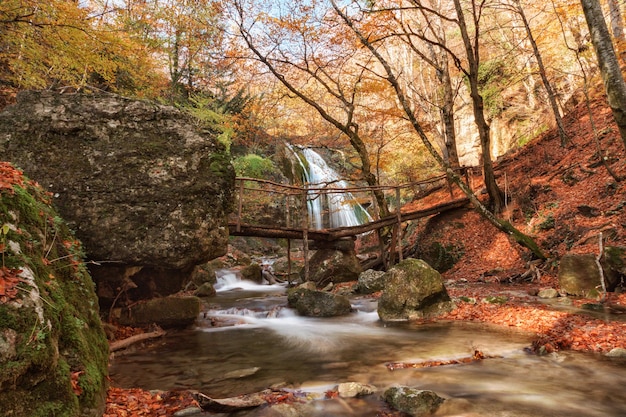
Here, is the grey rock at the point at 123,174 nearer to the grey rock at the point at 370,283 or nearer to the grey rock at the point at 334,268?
the grey rock at the point at 370,283

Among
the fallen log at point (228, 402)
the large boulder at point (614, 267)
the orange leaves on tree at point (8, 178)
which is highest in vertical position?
the orange leaves on tree at point (8, 178)

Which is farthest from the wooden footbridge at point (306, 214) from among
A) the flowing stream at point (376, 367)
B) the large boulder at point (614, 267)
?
the large boulder at point (614, 267)

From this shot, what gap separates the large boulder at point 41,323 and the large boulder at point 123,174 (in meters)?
1.26

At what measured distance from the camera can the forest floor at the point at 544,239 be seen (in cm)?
487

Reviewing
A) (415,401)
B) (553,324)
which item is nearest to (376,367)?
(415,401)

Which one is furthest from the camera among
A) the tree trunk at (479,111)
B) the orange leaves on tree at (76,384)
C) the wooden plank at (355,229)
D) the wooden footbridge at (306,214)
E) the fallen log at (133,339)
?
the wooden plank at (355,229)

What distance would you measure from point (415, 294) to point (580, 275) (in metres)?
3.19

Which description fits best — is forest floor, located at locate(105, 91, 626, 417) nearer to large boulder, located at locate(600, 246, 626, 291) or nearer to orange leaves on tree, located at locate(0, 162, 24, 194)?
large boulder, located at locate(600, 246, 626, 291)

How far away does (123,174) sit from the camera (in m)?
5.34

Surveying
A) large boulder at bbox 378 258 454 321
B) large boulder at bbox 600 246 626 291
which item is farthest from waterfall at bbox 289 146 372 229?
large boulder at bbox 600 246 626 291

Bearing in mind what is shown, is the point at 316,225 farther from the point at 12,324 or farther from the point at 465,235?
the point at 12,324

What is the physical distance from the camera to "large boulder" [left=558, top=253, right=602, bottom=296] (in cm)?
687

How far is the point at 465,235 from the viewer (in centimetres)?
1218

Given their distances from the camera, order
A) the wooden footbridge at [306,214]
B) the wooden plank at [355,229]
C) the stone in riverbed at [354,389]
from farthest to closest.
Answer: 1. the wooden plank at [355,229]
2. the wooden footbridge at [306,214]
3. the stone in riverbed at [354,389]
